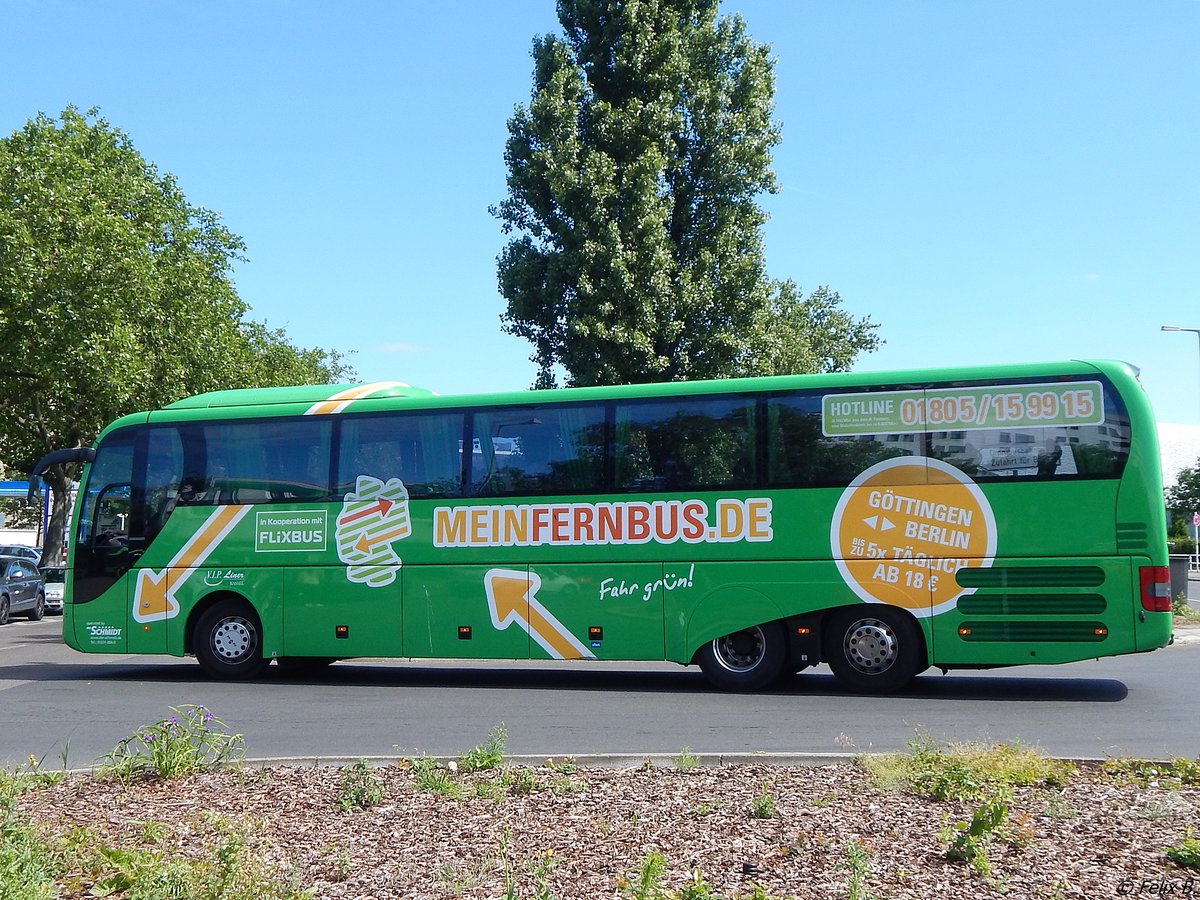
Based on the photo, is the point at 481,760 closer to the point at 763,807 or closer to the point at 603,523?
the point at 763,807

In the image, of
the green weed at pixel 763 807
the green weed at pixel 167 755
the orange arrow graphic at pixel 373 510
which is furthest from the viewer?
the orange arrow graphic at pixel 373 510

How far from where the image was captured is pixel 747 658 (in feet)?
42.5

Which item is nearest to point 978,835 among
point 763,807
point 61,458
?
point 763,807

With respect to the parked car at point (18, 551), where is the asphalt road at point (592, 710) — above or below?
below

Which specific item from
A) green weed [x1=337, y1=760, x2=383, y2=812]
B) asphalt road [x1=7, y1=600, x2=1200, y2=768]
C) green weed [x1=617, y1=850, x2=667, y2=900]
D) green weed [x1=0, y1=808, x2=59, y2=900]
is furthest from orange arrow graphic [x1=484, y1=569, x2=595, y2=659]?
green weed [x1=617, y1=850, x2=667, y2=900]

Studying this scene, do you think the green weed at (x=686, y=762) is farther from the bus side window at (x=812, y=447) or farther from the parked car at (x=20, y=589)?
the parked car at (x=20, y=589)

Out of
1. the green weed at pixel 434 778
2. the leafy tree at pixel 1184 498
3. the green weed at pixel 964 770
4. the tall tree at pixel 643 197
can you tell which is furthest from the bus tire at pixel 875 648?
the leafy tree at pixel 1184 498

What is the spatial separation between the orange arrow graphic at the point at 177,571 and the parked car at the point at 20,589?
15.7 metres

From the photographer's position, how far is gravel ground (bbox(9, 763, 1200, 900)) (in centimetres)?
492

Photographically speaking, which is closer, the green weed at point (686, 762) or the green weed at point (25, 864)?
the green weed at point (25, 864)

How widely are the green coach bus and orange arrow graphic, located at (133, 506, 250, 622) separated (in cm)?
3

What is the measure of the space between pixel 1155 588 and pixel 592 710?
220 inches

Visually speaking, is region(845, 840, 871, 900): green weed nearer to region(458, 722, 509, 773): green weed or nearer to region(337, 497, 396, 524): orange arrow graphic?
region(458, 722, 509, 773): green weed

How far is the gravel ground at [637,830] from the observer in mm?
4922
